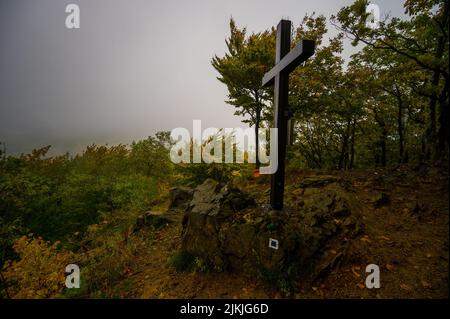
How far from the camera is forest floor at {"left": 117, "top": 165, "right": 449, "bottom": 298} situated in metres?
3.50

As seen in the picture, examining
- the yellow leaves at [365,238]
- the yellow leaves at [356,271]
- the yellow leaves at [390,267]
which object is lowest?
Result: the yellow leaves at [356,271]

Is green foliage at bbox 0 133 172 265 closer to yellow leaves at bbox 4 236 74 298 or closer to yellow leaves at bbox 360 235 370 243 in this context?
yellow leaves at bbox 4 236 74 298

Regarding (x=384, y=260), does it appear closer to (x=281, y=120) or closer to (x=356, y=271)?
(x=356, y=271)

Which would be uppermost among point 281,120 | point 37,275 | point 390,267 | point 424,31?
point 424,31

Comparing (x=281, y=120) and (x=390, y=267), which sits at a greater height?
(x=281, y=120)

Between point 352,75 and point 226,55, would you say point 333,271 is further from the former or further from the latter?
point 226,55

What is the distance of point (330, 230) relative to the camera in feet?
14.6

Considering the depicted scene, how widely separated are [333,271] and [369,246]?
1.04 meters

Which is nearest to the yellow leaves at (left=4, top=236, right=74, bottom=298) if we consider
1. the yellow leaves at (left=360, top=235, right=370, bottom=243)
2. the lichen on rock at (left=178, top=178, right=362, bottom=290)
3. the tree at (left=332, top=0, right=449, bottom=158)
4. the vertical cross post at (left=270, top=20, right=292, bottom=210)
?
the lichen on rock at (left=178, top=178, right=362, bottom=290)

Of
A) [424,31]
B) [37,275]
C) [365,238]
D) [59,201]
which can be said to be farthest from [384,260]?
[59,201]

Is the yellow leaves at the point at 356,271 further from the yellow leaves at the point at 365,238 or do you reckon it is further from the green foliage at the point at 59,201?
the green foliage at the point at 59,201

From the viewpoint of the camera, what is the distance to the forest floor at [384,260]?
350 centimetres

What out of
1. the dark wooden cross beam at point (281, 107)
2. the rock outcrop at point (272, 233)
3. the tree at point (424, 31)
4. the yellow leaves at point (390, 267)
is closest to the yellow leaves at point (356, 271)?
the rock outcrop at point (272, 233)

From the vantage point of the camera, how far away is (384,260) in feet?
12.9
